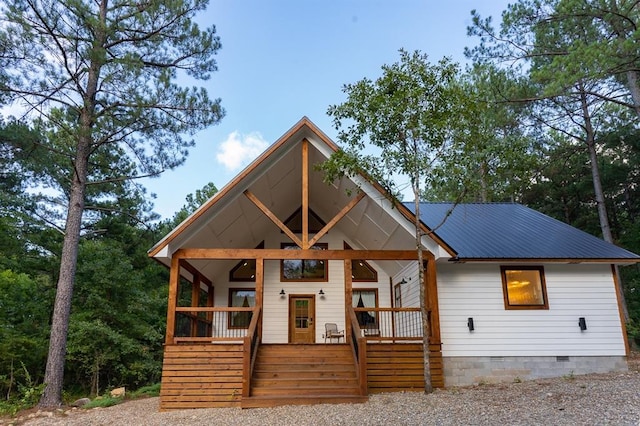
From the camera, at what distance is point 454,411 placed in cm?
604

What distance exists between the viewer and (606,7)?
9734mm

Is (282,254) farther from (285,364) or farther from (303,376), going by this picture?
(303,376)

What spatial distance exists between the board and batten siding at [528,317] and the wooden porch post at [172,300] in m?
5.58

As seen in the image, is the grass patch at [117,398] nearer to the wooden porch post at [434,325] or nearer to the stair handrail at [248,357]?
the stair handrail at [248,357]

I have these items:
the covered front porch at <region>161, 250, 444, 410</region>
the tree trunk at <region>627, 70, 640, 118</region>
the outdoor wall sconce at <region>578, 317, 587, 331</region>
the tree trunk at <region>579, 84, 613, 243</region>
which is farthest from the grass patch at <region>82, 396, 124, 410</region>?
the tree trunk at <region>579, 84, 613, 243</region>

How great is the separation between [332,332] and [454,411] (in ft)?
16.6

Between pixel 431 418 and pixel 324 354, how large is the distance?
10.3 feet

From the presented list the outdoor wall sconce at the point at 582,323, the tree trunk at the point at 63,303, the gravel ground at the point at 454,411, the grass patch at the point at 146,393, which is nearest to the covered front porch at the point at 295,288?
the gravel ground at the point at 454,411

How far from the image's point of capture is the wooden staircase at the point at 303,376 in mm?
7027

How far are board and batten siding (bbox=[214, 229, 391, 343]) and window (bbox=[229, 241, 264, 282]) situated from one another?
0.43 ft

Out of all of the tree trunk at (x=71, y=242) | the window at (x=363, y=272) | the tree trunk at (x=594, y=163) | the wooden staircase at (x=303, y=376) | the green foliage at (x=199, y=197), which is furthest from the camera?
the green foliage at (x=199, y=197)

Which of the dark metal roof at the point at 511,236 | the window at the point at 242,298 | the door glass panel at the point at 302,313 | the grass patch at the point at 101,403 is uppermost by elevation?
the dark metal roof at the point at 511,236

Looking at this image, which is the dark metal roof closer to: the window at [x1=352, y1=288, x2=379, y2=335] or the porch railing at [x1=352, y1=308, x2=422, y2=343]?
the porch railing at [x1=352, y1=308, x2=422, y2=343]

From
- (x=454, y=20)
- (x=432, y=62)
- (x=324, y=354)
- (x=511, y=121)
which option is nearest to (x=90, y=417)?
(x=324, y=354)
